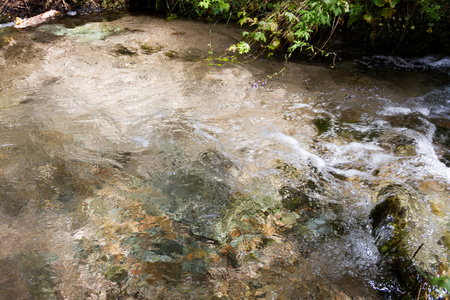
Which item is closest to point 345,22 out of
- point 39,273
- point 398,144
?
point 398,144

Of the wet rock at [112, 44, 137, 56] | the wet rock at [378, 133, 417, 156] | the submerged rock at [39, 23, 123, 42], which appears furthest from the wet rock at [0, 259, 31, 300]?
the submerged rock at [39, 23, 123, 42]

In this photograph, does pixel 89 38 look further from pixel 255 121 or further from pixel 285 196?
pixel 285 196

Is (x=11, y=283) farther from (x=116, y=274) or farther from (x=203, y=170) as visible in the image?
(x=203, y=170)

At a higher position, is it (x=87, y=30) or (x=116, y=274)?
(x=87, y=30)

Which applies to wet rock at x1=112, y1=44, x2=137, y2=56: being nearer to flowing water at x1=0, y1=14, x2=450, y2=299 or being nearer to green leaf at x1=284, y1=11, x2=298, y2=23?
flowing water at x1=0, y1=14, x2=450, y2=299

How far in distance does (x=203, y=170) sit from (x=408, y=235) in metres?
1.83

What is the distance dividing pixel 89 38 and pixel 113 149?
3.60 m

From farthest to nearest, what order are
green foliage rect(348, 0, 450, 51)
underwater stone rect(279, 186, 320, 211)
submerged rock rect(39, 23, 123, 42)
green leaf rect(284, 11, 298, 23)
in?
submerged rock rect(39, 23, 123, 42), green foliage rect(348, 0, 450, 51), green leaf rect(284, 11, 298, 23), underwater stone rect(279, 186, 320, 211)

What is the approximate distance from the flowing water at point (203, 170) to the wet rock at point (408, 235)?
Answer: 46mm

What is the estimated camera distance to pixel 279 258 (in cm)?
218

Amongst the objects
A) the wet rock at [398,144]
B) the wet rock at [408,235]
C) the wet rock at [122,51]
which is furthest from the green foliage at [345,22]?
the wet rock at [408,235]

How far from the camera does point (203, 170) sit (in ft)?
9.77

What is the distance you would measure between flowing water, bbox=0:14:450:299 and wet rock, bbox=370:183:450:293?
0.15 feet

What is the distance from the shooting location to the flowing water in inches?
80.7
